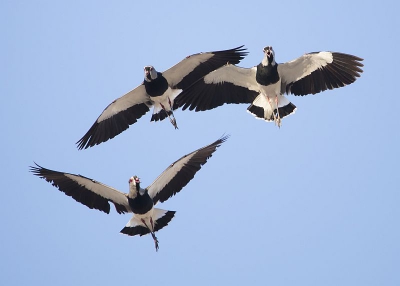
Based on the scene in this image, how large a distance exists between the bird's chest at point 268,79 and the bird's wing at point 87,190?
11.1 ft

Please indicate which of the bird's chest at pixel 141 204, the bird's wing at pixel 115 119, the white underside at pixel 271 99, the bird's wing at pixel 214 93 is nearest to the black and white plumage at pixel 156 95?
the bird's wing at pixel 115 119

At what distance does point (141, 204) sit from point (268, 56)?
142 inches

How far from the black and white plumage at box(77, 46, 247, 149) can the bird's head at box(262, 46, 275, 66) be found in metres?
0.43

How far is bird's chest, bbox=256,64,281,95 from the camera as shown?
14.9 m

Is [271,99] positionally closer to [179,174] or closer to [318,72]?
[318,72]

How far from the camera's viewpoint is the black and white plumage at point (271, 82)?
1510 cm

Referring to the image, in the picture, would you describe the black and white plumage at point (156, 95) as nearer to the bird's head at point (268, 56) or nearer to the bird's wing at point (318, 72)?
the bird's head at point (268, 56)

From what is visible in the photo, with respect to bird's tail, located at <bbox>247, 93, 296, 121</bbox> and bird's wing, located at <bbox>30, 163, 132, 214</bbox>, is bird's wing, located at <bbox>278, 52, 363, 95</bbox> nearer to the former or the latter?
bird's tail, located at <bbox>247, 93, 296, 121</bbox>

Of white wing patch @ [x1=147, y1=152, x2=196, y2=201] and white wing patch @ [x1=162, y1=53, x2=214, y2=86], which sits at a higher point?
white wing patch @ [x1=162, y1=53, x2=214, y2=86]

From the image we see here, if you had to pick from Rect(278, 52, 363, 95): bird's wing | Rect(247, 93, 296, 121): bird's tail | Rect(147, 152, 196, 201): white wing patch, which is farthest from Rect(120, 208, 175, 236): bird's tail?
Rect(278, 52, 363, 95): bird's wing

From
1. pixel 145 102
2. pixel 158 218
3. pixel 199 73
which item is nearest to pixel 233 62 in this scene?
pixel 199 73

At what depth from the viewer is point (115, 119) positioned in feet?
51.8

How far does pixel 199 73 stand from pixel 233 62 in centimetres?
78

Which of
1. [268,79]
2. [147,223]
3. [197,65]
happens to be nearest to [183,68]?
[197,65]
